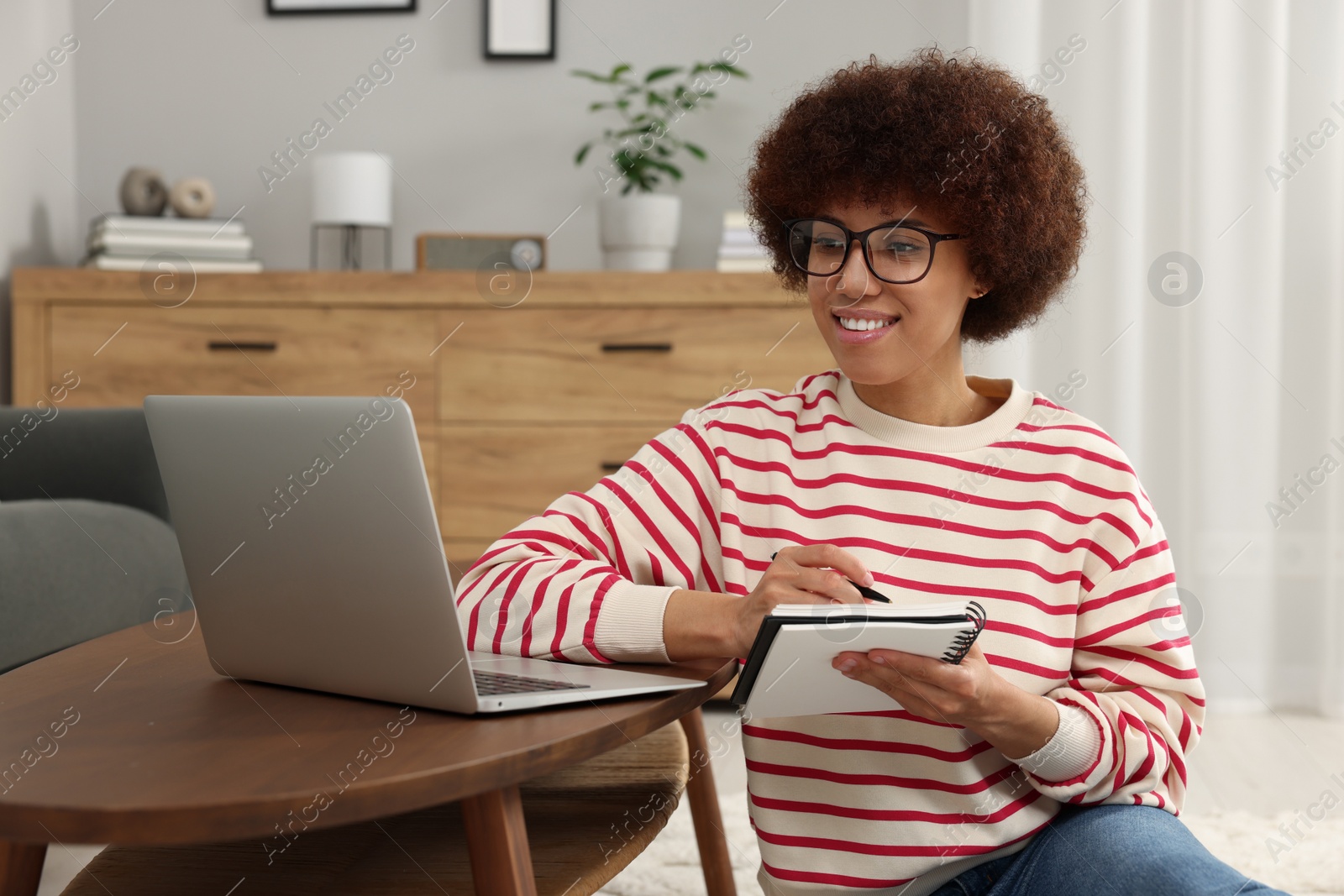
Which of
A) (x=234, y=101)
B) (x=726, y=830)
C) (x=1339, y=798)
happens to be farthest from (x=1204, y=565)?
(x=234, y=101)

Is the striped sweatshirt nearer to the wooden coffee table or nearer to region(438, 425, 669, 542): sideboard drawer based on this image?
the wooden coffee table

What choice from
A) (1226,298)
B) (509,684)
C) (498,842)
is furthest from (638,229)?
(498,842)

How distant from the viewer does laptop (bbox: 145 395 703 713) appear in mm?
731

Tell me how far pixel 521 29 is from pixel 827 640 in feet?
9.52

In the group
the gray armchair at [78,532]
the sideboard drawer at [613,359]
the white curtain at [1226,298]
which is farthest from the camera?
the sideboard drawer at [613,359]

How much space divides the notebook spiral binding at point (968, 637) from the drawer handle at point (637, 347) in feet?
6.56

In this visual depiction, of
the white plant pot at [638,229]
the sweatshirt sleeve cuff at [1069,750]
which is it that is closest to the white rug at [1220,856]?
the sweatshirt sleeve cuff at [1069,750]

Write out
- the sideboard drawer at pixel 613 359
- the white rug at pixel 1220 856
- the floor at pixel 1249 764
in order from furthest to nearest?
the sideboard drawer at pixel 613 359 → the floor at pixel 1249 764 → the white rug at pixel 1220 856

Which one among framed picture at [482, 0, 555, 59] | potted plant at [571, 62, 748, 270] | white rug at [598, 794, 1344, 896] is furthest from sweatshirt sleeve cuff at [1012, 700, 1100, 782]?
framed picture at [482, 0, 555, 59]

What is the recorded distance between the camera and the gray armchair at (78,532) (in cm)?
147

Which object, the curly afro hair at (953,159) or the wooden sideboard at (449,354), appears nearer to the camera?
the curly afro hair at (953,159)

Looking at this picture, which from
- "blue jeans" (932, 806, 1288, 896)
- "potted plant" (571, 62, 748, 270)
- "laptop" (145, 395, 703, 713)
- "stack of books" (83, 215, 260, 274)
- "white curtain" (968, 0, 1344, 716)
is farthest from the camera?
"potted plant" (571, 62, 748, 270)

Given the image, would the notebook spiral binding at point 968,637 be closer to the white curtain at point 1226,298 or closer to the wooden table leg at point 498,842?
the wooden table leg at point 498,842

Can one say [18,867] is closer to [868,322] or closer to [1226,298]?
[868,322]
